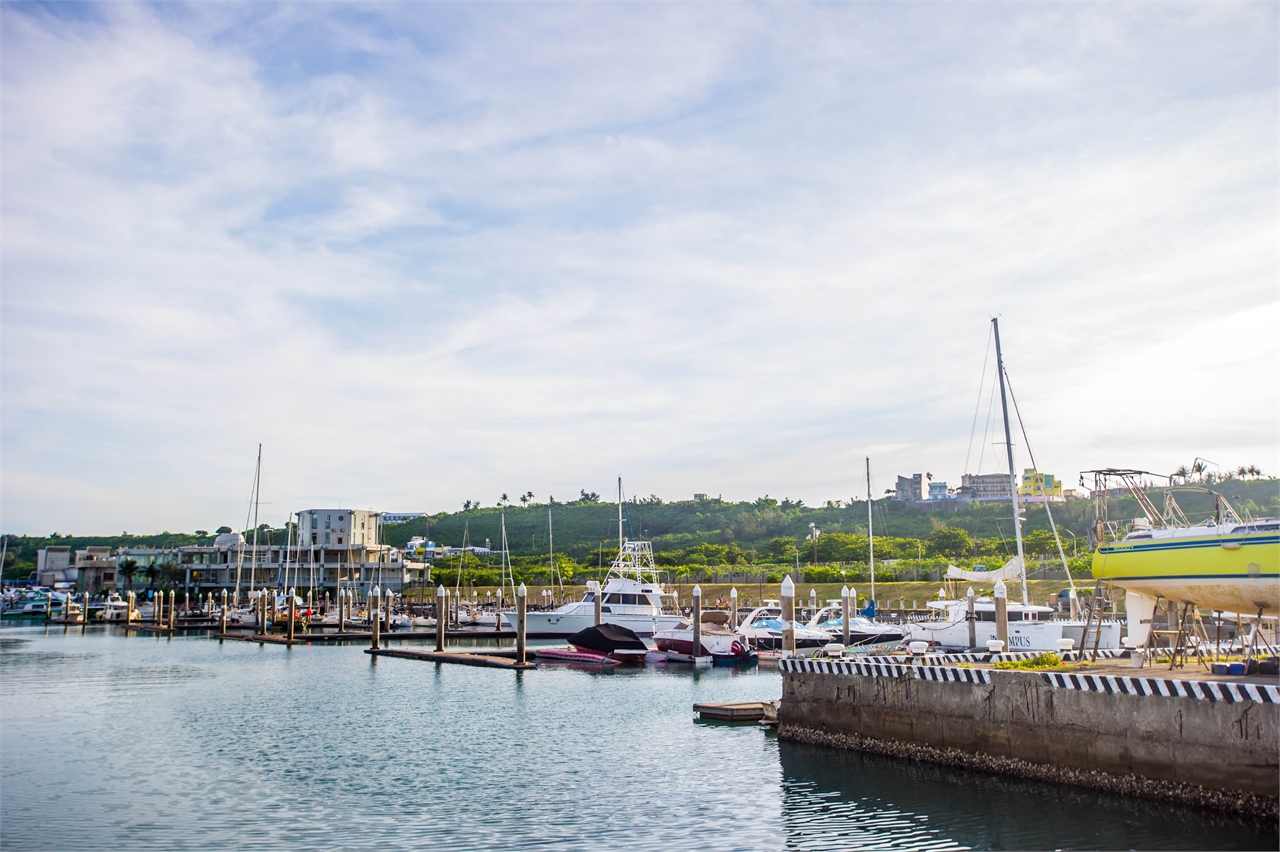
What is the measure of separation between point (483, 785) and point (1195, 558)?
15.7 meters

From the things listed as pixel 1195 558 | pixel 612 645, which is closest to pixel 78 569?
pixel 612 645

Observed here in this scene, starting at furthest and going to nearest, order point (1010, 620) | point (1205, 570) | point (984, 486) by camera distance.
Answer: point (984, 486) < point (1010, 620) < point (1205, 570)

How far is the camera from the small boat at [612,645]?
4794cm

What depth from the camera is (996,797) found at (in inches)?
680

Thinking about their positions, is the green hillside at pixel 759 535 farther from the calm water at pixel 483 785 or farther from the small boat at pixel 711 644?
the calm water at pixel 483 785

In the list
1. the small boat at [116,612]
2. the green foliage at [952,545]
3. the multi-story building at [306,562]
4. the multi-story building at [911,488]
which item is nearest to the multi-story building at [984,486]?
the multi-story building at [911,488]

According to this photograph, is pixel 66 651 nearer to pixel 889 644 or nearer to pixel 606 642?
pixel 606 642

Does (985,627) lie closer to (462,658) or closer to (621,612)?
(621,612)

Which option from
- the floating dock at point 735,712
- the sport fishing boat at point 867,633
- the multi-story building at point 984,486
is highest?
the multi-story building at point 984,486

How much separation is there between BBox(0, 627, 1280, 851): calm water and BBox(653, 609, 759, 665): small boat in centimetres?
993

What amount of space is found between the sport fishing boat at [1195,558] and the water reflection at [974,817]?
17.5ft

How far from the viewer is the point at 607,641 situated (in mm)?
48156

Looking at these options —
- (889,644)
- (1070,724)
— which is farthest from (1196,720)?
(889,644)

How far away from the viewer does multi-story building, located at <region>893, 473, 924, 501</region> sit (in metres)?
175
